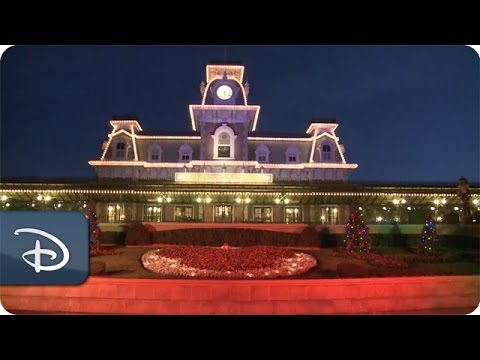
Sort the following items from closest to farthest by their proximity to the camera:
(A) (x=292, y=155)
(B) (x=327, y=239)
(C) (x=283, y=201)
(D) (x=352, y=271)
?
(D) (x=352, y=271)
(B) (x=327, y=239)
(C) (x=283, y=201)
(A) (x=292, y=155)

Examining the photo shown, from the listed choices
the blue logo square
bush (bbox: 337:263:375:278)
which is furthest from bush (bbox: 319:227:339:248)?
the blue logo square

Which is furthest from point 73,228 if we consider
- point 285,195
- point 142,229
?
point 285,195

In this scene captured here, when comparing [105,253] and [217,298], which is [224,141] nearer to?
[105,253]

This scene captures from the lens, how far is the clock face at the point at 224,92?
35.7m

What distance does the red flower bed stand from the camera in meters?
11.0

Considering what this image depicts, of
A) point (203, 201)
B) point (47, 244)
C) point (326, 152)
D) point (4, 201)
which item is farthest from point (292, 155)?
point (47, 244)

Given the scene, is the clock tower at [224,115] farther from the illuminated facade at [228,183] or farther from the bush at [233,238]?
the bush at [233,238]

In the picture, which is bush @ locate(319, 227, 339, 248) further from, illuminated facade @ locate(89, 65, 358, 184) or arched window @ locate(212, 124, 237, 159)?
arched window @ locate(212, 124, 237, 159)

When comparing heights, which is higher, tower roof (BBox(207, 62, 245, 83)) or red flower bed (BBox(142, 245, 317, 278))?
tower roof (BBox(207, 62, 245, 83))

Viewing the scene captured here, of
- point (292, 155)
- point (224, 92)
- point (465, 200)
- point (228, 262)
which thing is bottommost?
point (228, 262)

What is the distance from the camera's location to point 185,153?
36.0 m

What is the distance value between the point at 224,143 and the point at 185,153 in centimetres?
425

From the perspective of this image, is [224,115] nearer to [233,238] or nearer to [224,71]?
[224,71]

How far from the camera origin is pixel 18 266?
673cm
